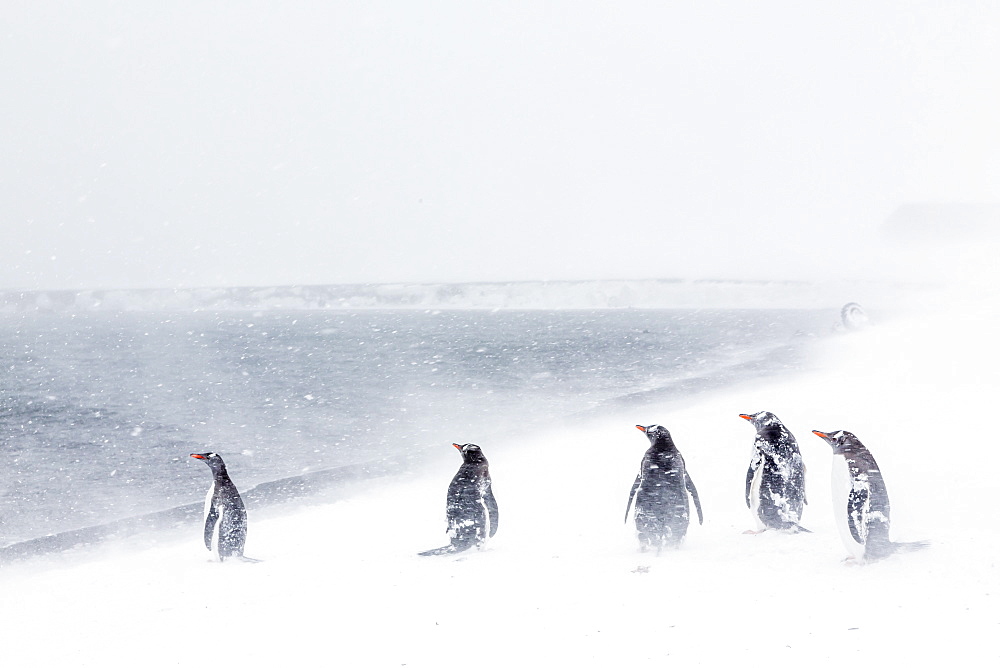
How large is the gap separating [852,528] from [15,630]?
775 cm

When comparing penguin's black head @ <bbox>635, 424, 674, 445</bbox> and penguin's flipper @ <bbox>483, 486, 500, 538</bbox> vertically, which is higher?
penguin's black head @ <bbox>635, 424, 674, 445</bbox>

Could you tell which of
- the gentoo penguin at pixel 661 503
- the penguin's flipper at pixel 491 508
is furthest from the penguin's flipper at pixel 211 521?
the gentoo penguin at pixel 661 503

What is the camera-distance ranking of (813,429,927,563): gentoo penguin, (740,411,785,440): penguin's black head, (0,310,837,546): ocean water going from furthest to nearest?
(0,310,837,546): ocean water, (740,411,785,440): penguin's black head, (813,429,927,563): gentoo penguin

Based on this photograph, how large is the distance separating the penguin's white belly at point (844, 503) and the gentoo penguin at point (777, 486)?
3.49 ft

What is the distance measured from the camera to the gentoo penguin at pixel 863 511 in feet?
19.5

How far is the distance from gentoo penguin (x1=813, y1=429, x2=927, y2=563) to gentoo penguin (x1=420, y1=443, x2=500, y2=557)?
139 inches

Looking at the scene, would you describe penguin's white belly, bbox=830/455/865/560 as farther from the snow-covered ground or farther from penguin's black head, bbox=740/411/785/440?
penguin's black head, bbox=740/411/785/440

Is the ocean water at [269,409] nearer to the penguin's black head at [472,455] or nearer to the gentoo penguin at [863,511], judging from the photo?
the penguin's black head at [472,455]

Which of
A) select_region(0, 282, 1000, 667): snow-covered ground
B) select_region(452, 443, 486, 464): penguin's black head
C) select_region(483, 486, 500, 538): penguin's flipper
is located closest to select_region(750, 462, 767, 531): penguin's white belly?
select_region(0, 282, 1000, 667): snow-covered ground

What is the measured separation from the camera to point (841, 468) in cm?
625

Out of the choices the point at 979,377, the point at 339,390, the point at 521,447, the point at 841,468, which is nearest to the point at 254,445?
the point at 521,447

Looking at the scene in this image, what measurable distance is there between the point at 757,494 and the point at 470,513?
2903mm

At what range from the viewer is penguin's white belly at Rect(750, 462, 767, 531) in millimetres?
7430

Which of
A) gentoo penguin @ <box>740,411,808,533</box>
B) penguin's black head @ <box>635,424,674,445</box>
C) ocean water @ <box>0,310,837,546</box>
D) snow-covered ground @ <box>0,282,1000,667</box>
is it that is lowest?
snow-covered ground @ <box>0,282,1000,667</box>
